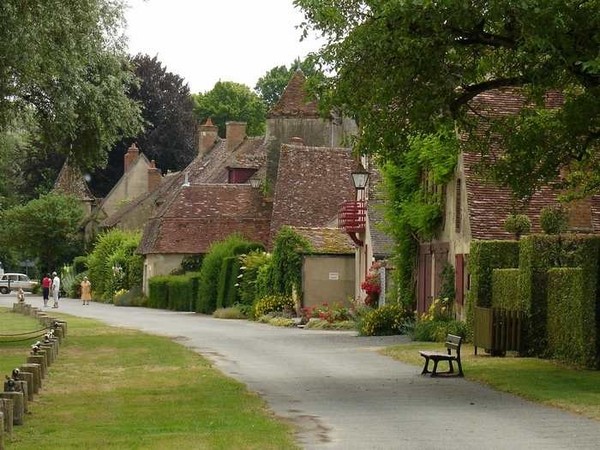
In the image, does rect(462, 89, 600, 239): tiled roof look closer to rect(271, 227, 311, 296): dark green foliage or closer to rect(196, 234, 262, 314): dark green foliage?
rect(271, 227, 311, 296): dark green foliage

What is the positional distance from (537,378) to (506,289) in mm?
7723

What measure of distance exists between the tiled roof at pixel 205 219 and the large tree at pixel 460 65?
44.6 m

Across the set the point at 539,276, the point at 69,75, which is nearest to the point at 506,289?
the point at 539,276

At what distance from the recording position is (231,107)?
125 m

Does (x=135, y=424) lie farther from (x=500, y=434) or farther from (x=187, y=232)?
(x=187, y=232)

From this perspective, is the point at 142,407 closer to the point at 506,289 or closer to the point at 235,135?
the point at 506,289

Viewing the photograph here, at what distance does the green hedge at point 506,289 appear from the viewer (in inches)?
1192

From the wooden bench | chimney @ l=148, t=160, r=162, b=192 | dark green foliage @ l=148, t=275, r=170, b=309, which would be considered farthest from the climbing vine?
chimney @ l=148, t=160, r=162, b=192

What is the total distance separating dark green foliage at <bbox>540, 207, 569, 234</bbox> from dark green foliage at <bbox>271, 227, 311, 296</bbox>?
18.0 meters

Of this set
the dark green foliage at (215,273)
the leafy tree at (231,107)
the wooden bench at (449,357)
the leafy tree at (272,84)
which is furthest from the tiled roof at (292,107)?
the leafy tree at (272,84)

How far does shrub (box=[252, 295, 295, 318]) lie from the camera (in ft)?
167

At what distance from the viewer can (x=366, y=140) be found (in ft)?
76.9

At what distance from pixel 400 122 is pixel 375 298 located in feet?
74.7

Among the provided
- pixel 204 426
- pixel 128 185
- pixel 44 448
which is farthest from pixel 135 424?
pixel 128 185
